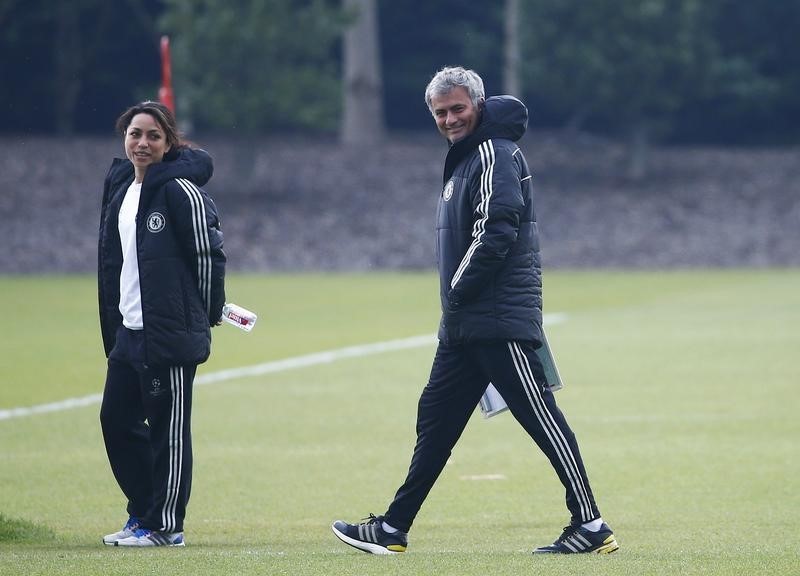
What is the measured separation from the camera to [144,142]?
719 centimetres

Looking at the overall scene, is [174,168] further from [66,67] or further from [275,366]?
[66,67]

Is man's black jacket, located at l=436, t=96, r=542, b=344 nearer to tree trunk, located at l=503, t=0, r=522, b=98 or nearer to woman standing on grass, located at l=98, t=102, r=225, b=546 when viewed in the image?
woman standing on grass, located at l=98, t=102, r=225, b=546

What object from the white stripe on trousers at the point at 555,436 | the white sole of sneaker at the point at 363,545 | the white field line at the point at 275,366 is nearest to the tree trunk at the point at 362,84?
the white field line at the point at 275,366

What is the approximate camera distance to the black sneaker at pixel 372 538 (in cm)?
709

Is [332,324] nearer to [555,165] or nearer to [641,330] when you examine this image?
[641,330]

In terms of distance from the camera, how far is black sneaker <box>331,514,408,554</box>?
23.3 feet

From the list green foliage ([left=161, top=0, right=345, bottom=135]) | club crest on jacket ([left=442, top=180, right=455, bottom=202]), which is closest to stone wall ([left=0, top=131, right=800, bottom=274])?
green foliage ([left=161, top=0, right=345, bottom=135])

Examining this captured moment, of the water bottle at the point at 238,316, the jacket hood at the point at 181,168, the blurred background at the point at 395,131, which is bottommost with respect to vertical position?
the water bottle at the point at 238,316

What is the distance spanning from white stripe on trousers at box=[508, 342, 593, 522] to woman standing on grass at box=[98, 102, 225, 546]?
1417 mm

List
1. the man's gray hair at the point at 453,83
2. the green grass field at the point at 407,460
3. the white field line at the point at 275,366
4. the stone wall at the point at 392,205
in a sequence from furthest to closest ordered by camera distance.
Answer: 1. the stone wall at the point at 392,205
2. the white field line at the point at 275,366
3. the man's gray hair at the point at 453,83
4. the green grass field at the point at 407,460

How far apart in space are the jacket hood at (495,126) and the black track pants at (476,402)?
826 mm

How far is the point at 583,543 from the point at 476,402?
0.78 metres

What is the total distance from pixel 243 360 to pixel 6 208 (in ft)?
80.3

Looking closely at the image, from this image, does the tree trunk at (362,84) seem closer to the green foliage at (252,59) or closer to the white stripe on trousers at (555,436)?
the green foliage at (252,59)
